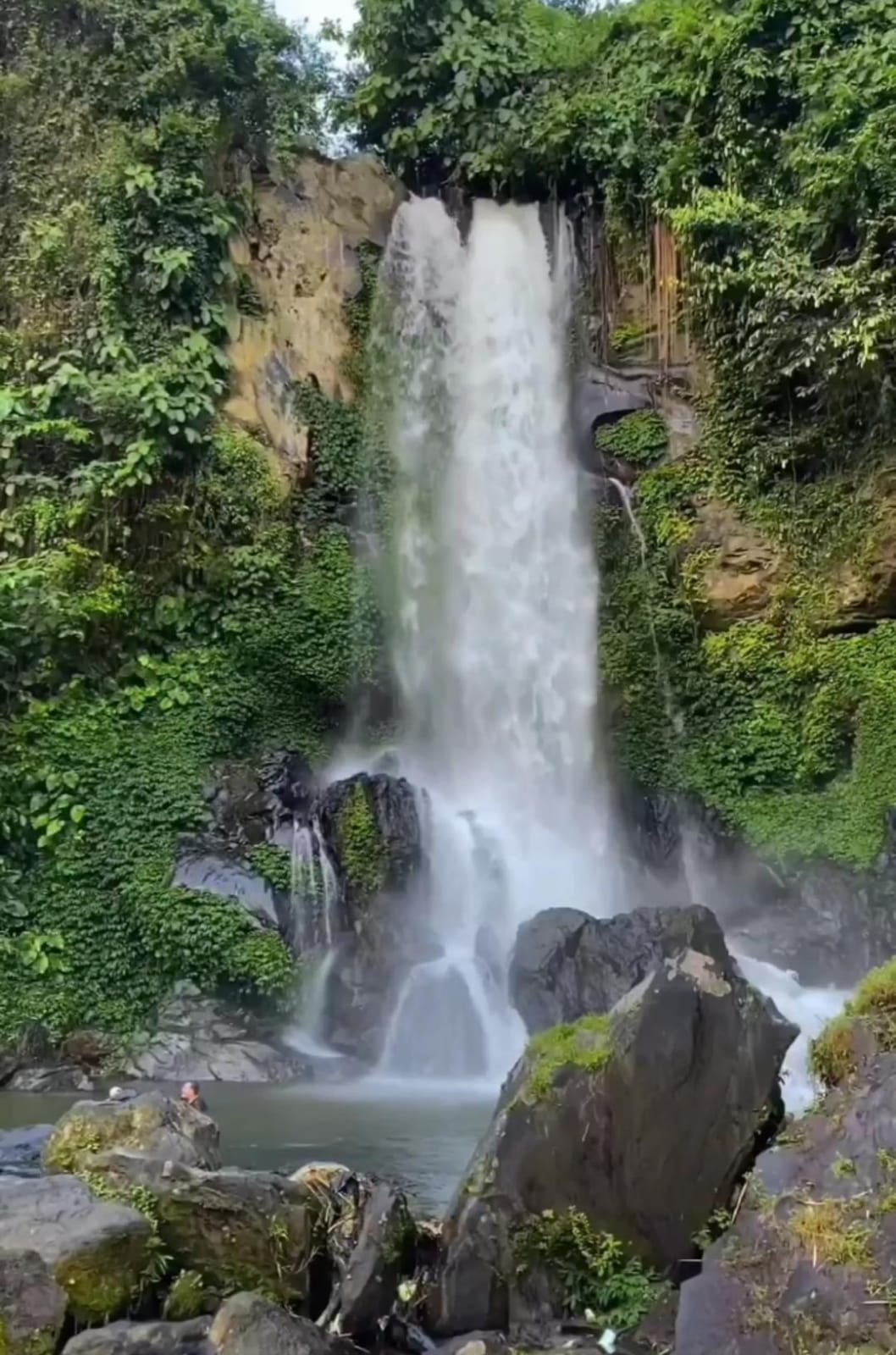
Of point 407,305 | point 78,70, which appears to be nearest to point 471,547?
point 407,305

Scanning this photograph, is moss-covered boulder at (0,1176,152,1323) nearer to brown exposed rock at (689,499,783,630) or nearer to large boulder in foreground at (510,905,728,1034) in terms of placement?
large boulder in foreground at (510,905,728,1034)

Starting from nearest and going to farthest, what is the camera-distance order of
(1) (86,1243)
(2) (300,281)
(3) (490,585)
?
1. (1) (86,1243)
2. (3) (490,585)
3. (2) (300,281)

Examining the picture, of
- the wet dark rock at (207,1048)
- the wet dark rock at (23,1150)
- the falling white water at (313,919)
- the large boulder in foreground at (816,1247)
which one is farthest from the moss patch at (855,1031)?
the falling white water at (313,919)

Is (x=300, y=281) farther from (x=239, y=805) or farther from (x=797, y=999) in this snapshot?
(x=797, y=999)

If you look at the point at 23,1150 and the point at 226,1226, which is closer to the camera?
the point at 226,1226

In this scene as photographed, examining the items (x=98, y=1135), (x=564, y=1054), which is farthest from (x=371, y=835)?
(x=564, y=1054)

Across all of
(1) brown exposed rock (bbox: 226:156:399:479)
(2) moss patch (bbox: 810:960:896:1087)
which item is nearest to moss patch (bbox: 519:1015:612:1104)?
(2) moss patch (bbox: 810:960:896:1087)

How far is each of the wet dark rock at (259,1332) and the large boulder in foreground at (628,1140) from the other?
668 mm

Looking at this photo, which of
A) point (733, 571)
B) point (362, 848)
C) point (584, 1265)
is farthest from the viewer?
point (733, 571)

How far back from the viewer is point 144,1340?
447cm

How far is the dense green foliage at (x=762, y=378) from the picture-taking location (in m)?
14.6

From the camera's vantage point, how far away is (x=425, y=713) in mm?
15977

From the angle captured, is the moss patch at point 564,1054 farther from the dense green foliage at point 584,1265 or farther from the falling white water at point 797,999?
the falling white water at point 797,999

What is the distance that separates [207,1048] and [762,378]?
402 inches
